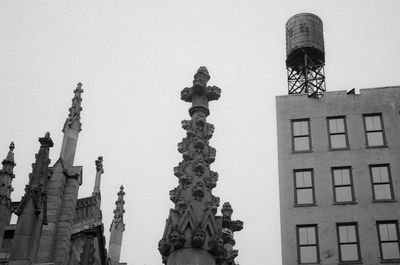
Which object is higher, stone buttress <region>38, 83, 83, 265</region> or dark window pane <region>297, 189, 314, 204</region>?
dark window pane <region>297, 189, 314, 204</region>

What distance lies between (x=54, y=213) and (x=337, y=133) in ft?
56.0

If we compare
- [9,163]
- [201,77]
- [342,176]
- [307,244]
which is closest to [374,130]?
[342,176]

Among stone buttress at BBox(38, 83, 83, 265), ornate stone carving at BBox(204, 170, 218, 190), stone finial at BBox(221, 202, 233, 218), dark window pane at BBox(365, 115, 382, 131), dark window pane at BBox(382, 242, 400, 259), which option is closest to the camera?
ornate stone carving at BBox(204, 170, 218, 190)

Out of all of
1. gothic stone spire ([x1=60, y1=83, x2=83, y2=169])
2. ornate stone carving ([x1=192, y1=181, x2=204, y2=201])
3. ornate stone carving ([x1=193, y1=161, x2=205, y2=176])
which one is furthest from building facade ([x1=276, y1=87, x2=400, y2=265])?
ornate stone carving ([x1=192, y1=181, x2=204, y2=201])

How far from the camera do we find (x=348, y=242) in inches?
1147

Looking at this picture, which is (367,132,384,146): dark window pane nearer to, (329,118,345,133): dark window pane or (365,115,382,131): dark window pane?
(365,115,382,131): dark window pane

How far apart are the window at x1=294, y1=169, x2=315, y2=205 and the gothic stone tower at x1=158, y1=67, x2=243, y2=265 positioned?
19.8 m

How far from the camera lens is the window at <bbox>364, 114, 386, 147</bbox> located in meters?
32.5

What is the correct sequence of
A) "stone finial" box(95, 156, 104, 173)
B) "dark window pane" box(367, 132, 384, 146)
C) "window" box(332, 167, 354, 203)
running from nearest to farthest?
"stone finial" box(95, 156, 104, 173) < "window" box(332, 167, 354, 203) < "dark window pane" box(367, 132, 384, 146)

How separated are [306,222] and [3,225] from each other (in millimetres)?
14940

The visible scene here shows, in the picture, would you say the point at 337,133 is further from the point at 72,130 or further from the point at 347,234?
the point at 72,130

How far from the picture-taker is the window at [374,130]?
32500 millimetres

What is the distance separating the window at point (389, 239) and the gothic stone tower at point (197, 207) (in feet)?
62.7

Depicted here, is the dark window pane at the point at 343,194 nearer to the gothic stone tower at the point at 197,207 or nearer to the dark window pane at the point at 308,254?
the dark window pane at the point at 308,254
